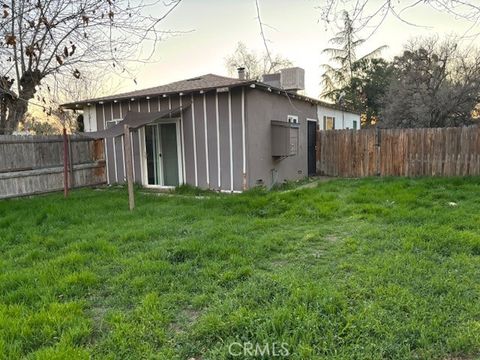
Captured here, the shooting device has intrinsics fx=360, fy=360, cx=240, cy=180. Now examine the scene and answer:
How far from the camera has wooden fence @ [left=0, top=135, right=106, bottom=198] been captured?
849cm

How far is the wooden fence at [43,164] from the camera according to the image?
8.49 meters

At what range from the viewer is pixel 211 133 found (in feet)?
29.1

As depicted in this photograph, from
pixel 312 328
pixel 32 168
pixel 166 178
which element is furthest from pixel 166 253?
pixel 32 168

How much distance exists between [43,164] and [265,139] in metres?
5.77

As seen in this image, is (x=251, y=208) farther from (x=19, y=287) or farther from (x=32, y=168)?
(x=32, y=168)

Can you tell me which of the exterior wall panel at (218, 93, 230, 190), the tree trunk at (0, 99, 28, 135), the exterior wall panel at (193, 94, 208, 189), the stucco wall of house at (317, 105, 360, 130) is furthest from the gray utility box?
the tree trunk at (0, 99, 28, 135)

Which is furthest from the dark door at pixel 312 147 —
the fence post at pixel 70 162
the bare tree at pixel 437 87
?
the bare tree at pixel 437 87

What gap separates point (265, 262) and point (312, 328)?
144cm

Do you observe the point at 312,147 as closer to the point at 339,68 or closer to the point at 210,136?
the point at 210,136

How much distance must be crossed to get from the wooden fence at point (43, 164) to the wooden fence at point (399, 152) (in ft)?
23.9

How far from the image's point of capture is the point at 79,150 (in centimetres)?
1052

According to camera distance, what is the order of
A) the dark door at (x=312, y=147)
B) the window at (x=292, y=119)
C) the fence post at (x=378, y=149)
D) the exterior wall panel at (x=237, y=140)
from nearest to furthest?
the exterior wall panel at (x=237, y=140)
the window at (x=292, y=119)
the fence post at (x=378, y=149)
the dark door at (x=312, y=147)

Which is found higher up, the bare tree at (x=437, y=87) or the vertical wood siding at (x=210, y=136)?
the bare tree at (x=437, y=87)

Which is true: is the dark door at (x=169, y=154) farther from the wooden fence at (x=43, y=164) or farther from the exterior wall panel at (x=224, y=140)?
the wooden fence at (x=43, y=164)
